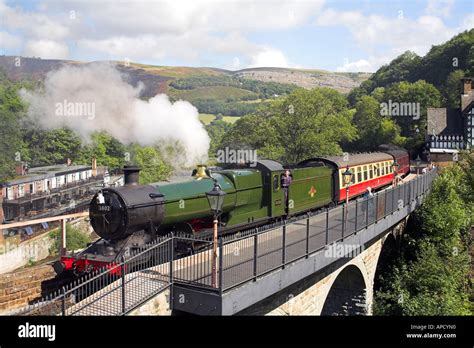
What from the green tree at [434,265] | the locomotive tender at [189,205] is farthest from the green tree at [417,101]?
the locomotive tender at [189,205]

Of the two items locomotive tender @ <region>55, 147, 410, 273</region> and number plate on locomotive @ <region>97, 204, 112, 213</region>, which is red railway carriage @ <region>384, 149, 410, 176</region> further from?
number plate on locomotive @ <region>97, 204, 112, 213</region>

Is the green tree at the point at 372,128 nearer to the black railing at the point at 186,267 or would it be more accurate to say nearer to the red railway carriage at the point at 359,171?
the red railway carriage at the point at 359,171

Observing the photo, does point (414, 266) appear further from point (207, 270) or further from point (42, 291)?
point (42, 291)

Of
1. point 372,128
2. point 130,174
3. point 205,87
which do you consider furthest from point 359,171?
point 205,87

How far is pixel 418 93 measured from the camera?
62750 millimetres

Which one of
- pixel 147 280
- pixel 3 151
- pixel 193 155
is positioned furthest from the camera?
pixel 3 151

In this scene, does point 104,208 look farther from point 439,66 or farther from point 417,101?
point 439,66

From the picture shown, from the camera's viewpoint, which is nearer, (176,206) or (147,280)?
(147,280)

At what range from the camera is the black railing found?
323 inches

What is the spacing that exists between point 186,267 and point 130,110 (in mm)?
19737

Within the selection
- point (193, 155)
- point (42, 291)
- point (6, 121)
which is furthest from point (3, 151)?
point (42, 291)

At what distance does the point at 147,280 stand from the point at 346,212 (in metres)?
6.93

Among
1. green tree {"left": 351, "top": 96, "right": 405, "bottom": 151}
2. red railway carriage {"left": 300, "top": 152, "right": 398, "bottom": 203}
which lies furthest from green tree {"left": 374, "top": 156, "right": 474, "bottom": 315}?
green tree {"left": 351, "top": 96, "right": 405, "bottom": 151}
